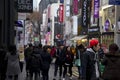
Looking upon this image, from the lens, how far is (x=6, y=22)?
25.3 m

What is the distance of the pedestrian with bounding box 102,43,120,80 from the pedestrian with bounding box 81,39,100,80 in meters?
2.55

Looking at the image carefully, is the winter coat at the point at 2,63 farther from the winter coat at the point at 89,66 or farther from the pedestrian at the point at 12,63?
the winter coat at the point at 89,66

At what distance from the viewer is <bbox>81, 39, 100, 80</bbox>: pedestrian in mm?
11836

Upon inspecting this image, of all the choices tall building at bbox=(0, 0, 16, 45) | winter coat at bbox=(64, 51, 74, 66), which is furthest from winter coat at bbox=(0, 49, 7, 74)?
winter coat at bbox=(64, 51, 74, 66)

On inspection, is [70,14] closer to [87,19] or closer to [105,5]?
[87,19]

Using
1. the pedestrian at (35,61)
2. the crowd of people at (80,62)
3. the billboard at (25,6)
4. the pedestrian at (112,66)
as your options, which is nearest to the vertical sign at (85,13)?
the billboard at (25,6)

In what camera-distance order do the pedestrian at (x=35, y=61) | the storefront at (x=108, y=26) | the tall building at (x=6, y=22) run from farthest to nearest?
the storefront at (x=108, y=26)
the tall building at (x=6, y=22)
the pedestrian at (x=35, y=61)

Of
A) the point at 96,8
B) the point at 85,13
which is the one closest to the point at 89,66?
the point at 96,8

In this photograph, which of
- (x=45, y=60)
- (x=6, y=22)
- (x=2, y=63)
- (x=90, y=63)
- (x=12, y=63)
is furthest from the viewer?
(x=6, y=22)

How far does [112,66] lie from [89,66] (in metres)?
3.28

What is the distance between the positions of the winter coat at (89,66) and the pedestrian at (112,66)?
2.55 m

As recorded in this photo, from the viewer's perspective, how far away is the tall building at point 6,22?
2414cm

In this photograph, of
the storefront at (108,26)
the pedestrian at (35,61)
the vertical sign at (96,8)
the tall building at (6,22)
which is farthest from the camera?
the vertical sign at (96,8)

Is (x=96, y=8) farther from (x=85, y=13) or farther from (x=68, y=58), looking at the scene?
(x=68, y=58)
